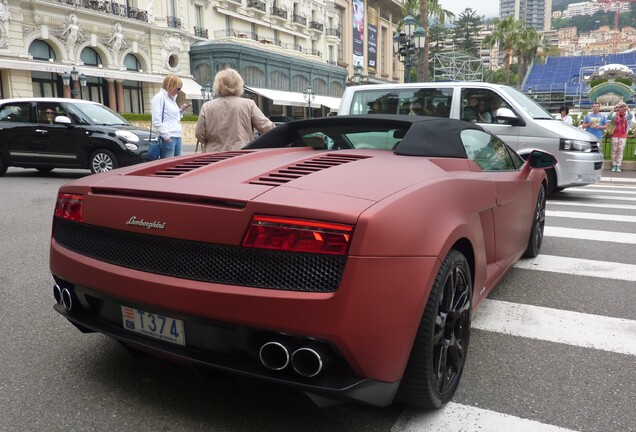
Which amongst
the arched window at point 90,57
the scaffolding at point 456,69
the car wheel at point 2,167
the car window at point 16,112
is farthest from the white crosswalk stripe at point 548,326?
the arched window at point 90,57

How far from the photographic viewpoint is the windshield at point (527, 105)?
8203 mm

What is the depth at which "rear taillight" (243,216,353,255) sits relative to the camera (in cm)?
186

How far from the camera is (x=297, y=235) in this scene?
189 cm

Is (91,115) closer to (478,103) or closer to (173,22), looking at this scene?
(478,103)

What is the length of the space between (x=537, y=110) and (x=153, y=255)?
7838 mm

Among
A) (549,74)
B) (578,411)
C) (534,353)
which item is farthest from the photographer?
(549,74)

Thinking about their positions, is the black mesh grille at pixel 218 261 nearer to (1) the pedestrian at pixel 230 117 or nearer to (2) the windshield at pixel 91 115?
(1) the pedestrian at pixel 230 117

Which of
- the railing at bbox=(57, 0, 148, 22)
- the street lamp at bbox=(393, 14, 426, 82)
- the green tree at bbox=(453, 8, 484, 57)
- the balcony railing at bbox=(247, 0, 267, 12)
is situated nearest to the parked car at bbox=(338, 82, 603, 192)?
the street lamp at bbox=(393, 14, 426, 82)

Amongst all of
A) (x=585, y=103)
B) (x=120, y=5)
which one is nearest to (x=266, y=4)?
(x=120, y=5)

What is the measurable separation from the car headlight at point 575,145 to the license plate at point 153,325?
7392mm

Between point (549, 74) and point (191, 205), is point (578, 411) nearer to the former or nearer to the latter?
point (191, 205)

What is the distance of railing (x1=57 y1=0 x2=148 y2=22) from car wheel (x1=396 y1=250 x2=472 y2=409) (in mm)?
35768

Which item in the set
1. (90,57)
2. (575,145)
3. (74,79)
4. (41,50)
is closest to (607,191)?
(575,145)

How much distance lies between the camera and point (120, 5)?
3584cm
